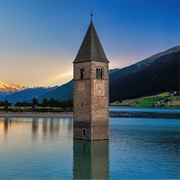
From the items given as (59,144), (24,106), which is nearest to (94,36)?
(59,144)

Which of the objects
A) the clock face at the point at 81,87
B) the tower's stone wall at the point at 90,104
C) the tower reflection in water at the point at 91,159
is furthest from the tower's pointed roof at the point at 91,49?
the tower reflection in water at the point at 91,159

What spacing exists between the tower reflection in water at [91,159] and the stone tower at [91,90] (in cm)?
188

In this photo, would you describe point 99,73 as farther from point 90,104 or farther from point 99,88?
point 90,104

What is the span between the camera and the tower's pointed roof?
4969 centimetres

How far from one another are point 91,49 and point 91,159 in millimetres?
18633

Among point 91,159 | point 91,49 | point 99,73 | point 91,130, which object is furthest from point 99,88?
point 91,159

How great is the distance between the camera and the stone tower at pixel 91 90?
160ft

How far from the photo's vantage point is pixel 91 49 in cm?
4991

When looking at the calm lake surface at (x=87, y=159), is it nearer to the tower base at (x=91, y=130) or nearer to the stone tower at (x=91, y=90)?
the tower base at (x=91, y=130)

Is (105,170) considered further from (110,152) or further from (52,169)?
(110,152)

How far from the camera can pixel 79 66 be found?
5066cm

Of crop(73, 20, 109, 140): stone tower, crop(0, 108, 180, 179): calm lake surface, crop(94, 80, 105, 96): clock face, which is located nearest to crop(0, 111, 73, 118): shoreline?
crop(0, 108, 180, 179): calm lake surface

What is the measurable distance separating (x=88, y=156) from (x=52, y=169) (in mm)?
8667

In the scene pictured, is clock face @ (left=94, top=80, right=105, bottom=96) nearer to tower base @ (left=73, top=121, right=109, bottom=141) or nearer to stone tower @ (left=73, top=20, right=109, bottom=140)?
stone tower @ (left=73, top=20, right=109, bottom=140)
